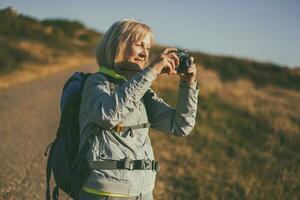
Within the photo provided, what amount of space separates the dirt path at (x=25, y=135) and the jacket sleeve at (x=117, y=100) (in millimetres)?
3056

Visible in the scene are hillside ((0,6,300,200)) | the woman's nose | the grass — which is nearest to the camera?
the woman's nose

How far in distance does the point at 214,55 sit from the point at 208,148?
31.0 m

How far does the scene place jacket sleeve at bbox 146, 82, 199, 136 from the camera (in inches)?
103

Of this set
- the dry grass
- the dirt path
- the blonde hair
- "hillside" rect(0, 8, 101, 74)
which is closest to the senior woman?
the blonde hair

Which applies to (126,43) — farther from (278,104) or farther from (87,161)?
(278,104)

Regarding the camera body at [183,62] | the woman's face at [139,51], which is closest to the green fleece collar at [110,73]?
the woman's face at [139,51]

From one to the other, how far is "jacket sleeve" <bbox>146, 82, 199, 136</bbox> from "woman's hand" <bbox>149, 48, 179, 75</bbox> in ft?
0.75

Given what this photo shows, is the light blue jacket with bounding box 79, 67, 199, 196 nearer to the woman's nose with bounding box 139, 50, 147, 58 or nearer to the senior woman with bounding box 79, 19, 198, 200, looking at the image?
the senior woman with bounding box 79, 19, 198, 200

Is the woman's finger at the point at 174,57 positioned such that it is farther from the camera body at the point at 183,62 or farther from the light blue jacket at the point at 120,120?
the light blue jacket at the point at 120,120

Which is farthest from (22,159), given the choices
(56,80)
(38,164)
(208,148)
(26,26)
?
(26,26)

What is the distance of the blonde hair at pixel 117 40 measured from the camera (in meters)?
2.48

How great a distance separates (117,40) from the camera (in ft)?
8.14

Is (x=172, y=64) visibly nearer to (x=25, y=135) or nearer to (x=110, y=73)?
(x=110, y=73)

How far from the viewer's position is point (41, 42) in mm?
28031
